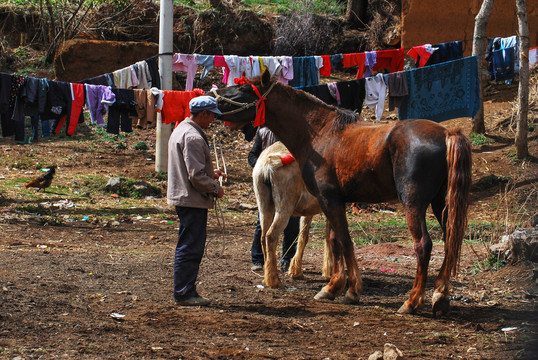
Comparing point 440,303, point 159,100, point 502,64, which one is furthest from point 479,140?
point 440,303

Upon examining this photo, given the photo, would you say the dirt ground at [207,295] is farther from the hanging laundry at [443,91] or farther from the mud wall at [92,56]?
the mud wall at [92,56]

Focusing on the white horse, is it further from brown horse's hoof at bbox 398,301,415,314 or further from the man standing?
brown horse's hoof at bbox 398,301,415,314

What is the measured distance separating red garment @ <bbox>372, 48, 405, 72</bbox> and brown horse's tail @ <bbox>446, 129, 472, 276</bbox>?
8074 millimetres

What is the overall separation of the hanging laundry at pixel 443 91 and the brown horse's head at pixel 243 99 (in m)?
6.01

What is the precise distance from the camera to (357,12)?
21.3 meters

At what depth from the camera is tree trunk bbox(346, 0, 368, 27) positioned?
69.5 ft

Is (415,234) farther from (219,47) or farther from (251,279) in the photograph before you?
(219,47)

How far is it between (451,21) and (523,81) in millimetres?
4112

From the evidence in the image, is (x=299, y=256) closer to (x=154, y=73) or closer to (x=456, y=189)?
(x=456, y=189)

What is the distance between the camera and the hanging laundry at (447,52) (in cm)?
1313

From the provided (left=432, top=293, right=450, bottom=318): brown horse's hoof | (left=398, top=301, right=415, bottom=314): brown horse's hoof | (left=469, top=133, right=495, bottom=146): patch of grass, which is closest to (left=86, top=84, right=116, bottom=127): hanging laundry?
(left=398, top=301, right=415, bottom=314): brown horse's hoof

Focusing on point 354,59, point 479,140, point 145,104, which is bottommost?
point 479,140

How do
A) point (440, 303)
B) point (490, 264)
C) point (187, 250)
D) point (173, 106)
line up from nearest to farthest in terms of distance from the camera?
1. point (440, 303)
2. point (187, 250)
3. point (490, 264)
4. point (173, 106)

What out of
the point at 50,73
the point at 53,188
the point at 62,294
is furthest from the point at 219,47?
the point at 62,294
